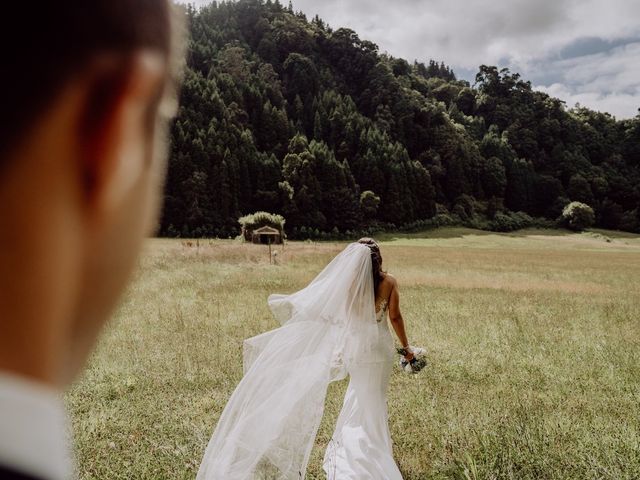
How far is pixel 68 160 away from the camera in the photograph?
0.28m

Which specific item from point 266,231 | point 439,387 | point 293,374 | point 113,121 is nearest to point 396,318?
point 293,374

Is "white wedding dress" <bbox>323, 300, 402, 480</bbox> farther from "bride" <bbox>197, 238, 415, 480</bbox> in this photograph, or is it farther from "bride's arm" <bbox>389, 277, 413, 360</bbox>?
"bride's arm" <bbox>389, 277, 413, 360</bbox>

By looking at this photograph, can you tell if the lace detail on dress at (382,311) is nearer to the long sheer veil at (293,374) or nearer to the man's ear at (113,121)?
the long sheer veil at (293,374)

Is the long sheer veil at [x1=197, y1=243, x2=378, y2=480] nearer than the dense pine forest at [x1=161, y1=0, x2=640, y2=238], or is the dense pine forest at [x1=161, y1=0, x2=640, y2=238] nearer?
the long sheer veil at [x1=197, y1=243, x2=378, y2=480]

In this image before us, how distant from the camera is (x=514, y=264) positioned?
3328 cm

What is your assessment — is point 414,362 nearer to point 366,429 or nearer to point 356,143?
point 366,429

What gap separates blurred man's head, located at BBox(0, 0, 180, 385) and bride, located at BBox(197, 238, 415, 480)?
4291 mm

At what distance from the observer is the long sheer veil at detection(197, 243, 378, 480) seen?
4.22 metres

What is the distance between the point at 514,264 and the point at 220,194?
43.1m

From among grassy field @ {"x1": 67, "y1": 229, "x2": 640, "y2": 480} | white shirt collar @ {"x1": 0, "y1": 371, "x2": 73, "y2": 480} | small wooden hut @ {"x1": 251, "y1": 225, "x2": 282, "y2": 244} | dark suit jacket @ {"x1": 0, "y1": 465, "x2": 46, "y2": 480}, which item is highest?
white shirt collar @ {"x1": 0, "y1": 371, "x2": 73, "y2": 480}

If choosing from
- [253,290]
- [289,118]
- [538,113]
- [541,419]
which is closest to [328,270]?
[541,419]

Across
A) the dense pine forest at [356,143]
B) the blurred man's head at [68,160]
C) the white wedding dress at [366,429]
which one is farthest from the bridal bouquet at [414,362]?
the dense pine forest at [356,143]

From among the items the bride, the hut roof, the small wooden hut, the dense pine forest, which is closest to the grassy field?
the bride

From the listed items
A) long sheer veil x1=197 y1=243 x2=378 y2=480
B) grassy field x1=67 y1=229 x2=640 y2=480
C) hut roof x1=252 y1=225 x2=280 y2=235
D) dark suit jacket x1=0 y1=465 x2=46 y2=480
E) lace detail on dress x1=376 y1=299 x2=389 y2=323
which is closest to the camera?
dark suit jacket x1=0 y1=465 x2=46 y2=480
